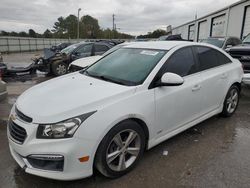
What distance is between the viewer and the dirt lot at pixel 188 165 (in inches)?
106

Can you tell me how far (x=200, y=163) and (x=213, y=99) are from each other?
135 centimetres

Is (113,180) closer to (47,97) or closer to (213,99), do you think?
(47,97)

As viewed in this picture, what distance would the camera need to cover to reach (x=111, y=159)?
8.75 ft

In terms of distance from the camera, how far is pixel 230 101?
4629 mm

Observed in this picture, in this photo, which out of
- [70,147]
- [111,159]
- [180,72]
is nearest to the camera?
[70,147]

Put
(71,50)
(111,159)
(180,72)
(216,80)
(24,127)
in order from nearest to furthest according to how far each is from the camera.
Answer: (24,127) < (111,159) < (180,72) < (216,80) < (71,50)

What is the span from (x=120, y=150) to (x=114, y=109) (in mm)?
550

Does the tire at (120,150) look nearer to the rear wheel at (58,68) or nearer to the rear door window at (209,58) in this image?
the rear door window at (209,58)

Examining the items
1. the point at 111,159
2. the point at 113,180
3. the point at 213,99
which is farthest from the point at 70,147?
the point at 213,99

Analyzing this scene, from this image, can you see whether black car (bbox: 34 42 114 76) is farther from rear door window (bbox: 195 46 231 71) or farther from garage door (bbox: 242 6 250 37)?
garage door (bbox: 242 6 250 37)

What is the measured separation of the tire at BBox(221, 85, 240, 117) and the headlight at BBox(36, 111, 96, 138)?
3278mm

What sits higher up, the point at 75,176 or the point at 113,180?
the point at 75,176

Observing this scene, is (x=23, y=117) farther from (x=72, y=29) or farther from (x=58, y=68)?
(x=72, y=29)

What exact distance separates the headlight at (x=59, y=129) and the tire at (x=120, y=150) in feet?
1.19
